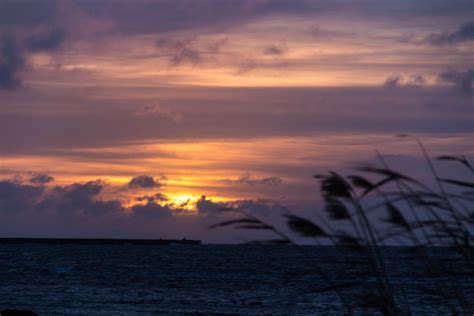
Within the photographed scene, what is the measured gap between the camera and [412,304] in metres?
37.6

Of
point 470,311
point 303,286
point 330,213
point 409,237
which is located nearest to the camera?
point 330,213

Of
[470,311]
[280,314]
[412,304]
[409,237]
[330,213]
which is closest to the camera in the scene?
[330,213]

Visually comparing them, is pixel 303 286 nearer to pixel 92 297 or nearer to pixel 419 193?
pixel 92 297

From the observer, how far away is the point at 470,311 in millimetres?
5059

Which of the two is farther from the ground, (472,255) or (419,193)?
(419,193)

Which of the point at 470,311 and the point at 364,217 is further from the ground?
the point at 364,217

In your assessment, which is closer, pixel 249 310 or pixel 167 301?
pixel 249 310

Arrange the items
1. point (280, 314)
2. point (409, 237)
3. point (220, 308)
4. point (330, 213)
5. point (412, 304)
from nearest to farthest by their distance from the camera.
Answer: point (330, 213)
point (409, 237)
point (280, 314)
point (220, 308)
point (412, 304)

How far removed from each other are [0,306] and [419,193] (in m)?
31.3

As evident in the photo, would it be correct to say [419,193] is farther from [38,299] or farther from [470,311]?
[38,299]

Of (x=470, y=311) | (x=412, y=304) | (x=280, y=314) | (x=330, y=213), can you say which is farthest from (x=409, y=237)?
(x=412, y=304)

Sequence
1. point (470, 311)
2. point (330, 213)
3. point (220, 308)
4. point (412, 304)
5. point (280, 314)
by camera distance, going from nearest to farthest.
Answer: 1. point (330, 213)
2. point (470, 311)
3. point (280, 314)
4. point (220, 308)
5. point (412, 304)

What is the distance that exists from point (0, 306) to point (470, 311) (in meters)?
30.7

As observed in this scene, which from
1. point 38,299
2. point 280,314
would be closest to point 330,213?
point 280,314
